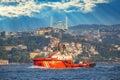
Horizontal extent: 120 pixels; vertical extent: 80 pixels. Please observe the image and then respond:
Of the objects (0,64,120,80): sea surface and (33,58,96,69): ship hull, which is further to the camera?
(33,58,96,69): ship hull

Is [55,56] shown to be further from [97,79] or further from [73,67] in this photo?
[97,79]

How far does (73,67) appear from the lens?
121 meters

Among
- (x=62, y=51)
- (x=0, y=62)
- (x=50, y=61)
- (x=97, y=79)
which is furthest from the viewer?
Result: (x=0, y=62)

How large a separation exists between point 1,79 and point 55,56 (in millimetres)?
51119

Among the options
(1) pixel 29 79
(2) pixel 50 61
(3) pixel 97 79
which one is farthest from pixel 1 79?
(2) pixel 50 61

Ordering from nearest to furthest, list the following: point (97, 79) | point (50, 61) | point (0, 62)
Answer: point (97, 79), point (50, 61), point (0, 62)

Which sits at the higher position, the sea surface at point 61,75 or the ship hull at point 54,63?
the sea surface at point 61,75

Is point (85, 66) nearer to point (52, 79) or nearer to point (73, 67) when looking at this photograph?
point (73, 67)

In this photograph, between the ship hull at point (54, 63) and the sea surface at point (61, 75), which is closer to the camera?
the sea surface at point (61, 75)

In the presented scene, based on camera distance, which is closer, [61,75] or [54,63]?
[61,75]

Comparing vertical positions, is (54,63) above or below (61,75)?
below

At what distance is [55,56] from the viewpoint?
121 m

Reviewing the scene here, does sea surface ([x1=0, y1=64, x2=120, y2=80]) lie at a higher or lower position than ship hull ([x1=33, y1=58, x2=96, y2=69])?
higher

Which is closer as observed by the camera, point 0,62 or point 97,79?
point 97,79
